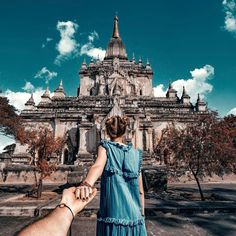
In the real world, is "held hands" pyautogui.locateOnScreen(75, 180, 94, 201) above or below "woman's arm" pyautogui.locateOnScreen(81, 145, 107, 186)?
below

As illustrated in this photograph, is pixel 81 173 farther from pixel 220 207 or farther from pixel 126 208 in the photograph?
pixel 126 208

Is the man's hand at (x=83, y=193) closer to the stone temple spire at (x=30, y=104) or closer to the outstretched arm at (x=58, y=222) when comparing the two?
the outstretched arm at (x=58, y=222)

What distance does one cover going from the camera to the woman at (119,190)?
2473 mm

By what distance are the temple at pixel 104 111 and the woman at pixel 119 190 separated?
18112 mm

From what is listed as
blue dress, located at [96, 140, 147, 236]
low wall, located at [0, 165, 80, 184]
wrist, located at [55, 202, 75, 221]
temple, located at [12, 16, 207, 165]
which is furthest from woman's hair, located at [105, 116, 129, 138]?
low wall, located at [0, 165, 80, 184]

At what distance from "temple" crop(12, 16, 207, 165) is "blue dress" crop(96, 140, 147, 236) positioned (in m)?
18.1

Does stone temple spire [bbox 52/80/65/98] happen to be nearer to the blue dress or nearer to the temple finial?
the temple finial

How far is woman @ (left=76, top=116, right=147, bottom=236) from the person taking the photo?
2473 millimetres

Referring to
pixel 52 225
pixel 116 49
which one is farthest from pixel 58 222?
pixel 116 49

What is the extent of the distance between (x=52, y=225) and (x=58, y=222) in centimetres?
5

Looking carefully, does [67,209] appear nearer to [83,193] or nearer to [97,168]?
[83,193]

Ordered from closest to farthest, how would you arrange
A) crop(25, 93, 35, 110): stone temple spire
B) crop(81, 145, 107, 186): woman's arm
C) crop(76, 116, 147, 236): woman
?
crop(81, 145, 107, 186): woman's arm, crop(76, 116, 147, 236): woman, crop(25, 93, 35, 110): stone temple spire

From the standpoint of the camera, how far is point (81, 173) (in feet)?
45.9

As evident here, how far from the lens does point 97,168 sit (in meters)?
2.17
